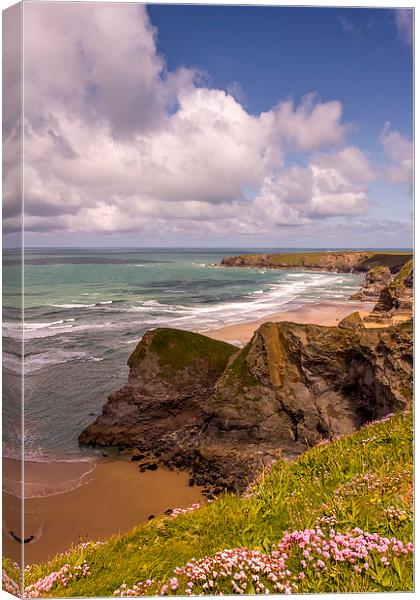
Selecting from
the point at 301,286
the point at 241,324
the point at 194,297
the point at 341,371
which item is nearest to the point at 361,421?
the point at 341,371

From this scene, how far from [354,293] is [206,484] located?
1051 centimetres

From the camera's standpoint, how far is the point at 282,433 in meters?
14.2

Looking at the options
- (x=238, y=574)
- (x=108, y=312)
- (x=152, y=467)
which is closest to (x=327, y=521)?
(x=238, y=574)

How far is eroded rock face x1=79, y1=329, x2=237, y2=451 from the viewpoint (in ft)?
58.7

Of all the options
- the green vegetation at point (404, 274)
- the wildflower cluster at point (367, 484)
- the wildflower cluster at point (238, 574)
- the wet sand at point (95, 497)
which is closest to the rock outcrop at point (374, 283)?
the green vegetation at point (404, 274)

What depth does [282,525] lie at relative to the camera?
536 cm

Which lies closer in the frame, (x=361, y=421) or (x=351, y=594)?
(x=351, y=594)

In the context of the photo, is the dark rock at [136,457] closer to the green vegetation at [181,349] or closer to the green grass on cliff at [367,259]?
the green vegetation at [181,349]

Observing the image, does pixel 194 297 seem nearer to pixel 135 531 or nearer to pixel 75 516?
pixel 75 516

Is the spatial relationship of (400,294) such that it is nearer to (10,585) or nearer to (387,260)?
(387,260)

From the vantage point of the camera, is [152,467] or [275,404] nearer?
[275,404]

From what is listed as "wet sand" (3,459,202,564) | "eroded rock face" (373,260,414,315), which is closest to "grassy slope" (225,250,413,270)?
"eroded rock face" (373,260,414,315)

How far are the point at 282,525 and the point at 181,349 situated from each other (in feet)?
46.9

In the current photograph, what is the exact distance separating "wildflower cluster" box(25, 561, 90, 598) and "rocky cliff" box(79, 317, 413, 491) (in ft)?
23.6
